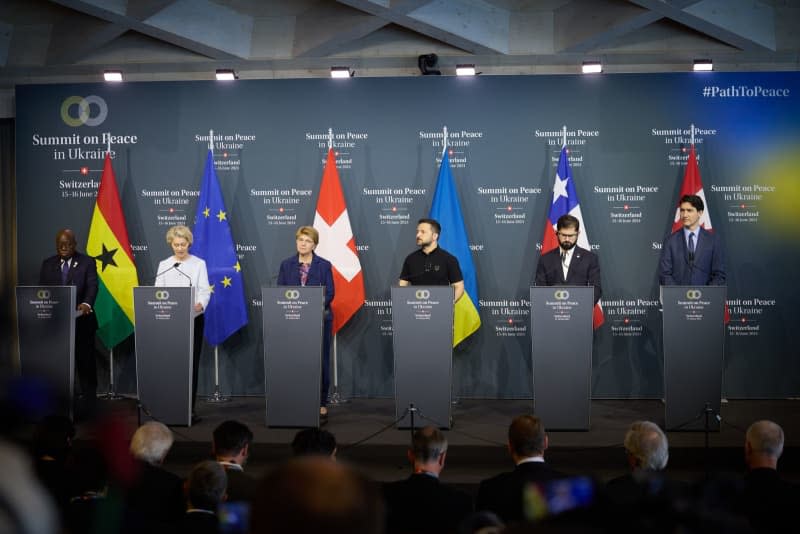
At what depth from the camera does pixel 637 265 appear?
793cm

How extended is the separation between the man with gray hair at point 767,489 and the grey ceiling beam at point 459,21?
203 inches

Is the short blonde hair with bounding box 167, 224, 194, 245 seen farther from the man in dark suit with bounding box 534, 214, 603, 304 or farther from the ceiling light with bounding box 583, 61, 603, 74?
the ceiling light with bounding box 583, 61, 603, 74

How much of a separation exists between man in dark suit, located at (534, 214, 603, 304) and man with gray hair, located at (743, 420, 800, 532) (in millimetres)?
3084

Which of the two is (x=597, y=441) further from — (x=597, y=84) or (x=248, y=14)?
(x=248, y=14)

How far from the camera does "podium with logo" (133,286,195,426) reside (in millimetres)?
6363

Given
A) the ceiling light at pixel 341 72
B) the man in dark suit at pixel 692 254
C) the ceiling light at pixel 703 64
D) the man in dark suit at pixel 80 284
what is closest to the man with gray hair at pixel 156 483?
the man in dark suit at pixel 80 284

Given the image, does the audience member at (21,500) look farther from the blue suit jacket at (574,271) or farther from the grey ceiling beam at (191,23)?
the grey ceiling beam at (191,23)

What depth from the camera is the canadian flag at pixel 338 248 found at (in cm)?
784

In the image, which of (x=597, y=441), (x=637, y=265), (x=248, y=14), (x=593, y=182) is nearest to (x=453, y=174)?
(x=593, y=182)

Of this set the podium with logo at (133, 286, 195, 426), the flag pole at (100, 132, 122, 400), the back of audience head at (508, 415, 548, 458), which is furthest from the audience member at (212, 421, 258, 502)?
the flag pole at (100, 132, 122, 400)

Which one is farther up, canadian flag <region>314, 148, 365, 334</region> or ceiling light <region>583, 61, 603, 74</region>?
ceiling light <region>583, 61, 603, 74</region>

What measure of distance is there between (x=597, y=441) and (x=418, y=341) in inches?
57.4

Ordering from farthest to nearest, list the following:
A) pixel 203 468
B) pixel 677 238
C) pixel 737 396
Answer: pixel 737 396, pixel 677 238, pixel 203 468

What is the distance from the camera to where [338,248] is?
25.7ft
